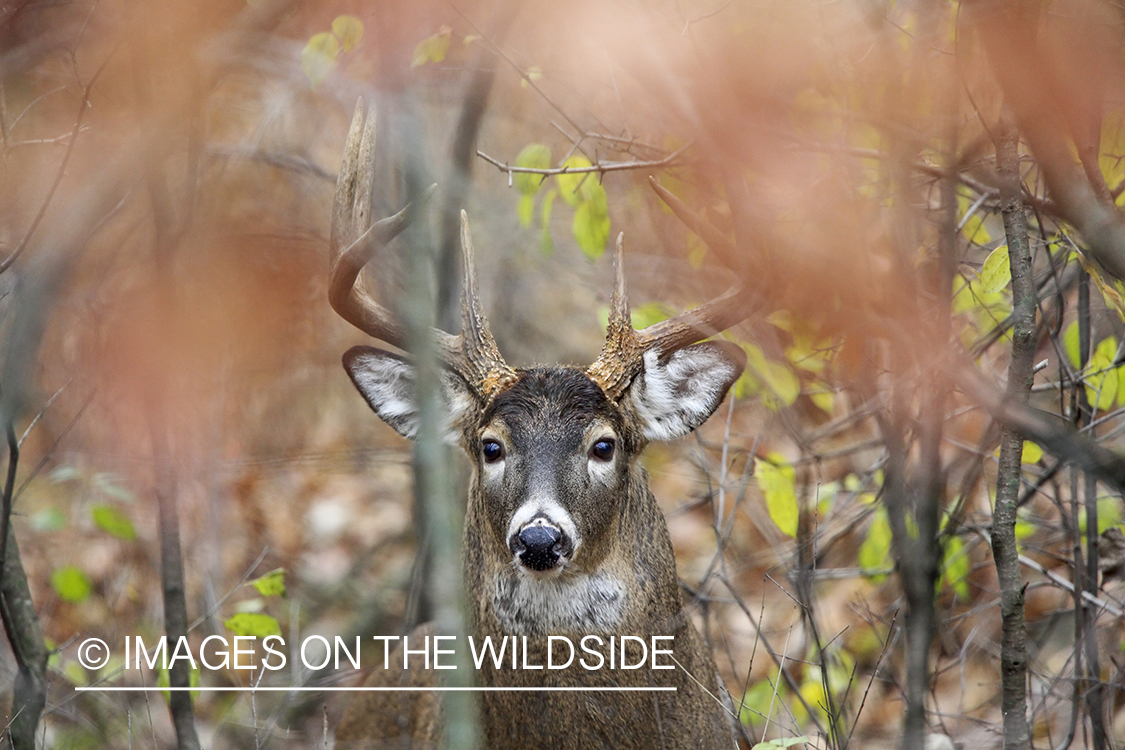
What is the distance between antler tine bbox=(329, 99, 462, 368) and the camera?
3309 millimetres

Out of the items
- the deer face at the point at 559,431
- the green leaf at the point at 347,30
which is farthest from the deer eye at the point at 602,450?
the green leaf at the point at 347,30

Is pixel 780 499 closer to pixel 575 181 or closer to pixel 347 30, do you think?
pixel 575 181

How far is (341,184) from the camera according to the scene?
3.41 m

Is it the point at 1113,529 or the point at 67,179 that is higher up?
the point at 67,179

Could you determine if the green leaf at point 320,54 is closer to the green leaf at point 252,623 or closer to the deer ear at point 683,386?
the deer ear at point 683,386

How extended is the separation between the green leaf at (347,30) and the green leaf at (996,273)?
8.11 ft

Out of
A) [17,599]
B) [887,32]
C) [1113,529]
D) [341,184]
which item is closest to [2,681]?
[17,599]

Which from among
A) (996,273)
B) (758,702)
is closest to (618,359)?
(996,273)

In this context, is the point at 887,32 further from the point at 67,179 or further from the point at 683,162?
the point at 67,179

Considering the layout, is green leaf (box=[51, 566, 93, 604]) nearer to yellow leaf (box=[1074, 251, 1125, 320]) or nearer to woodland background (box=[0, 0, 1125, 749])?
woodland background (box=[0, 0, 1125, 749])

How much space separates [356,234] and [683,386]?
138 centimetres

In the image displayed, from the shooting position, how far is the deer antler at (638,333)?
3803 mm

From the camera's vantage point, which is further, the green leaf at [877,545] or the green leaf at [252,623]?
the green leaf at [877,545]

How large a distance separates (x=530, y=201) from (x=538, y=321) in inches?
168
